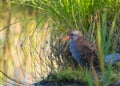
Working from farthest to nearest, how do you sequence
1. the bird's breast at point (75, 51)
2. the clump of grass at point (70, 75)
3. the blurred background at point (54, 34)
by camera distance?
1. the blurred background at point (54, 34)
2. the bird's breast at point (75, 51)
3. the clump of grass at point (70, 75)

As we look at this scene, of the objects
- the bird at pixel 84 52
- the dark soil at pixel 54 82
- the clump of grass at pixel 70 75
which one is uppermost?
the bird at pixel 84 52

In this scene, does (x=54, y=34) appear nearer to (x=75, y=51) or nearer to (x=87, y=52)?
(x=75, y=51)

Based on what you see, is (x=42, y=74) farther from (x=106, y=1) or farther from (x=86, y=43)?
(x=106, y=1)

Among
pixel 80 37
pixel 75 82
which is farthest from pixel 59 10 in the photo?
pixel 75 82

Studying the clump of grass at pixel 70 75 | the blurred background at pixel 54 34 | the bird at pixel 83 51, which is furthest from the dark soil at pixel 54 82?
the bird at pixel 83 51

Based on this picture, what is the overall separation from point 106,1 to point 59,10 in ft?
2.12

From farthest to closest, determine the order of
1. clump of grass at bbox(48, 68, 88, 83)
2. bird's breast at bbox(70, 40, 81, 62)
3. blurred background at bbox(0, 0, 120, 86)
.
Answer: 1. blurred background at bbox(0, 0, 120, 86)
2. bird's breast at bbox(70, 40, 81, 62)
3. clump of grass at bbox(48, 68, 88, 83)

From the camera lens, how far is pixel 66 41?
7742mm

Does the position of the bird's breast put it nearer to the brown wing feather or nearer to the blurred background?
the brown wing feather

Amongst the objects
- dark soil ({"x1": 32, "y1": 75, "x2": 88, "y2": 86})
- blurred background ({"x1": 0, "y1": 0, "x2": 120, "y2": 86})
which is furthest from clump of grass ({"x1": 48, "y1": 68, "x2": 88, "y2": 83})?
blurred background ({"x1": 0, "y1": 0, "x2": 120, "y2": 86})

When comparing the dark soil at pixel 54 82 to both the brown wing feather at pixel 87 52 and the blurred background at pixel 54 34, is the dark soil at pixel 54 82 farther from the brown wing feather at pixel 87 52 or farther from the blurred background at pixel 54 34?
the brown wing feather at pixel 87 52

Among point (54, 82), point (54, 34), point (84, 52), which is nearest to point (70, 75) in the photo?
point (54, 82)

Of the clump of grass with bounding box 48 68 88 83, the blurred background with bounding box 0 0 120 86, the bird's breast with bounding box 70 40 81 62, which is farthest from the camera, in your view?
the blurred background with bounding box 0 0 120 86

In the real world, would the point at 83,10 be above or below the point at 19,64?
above
